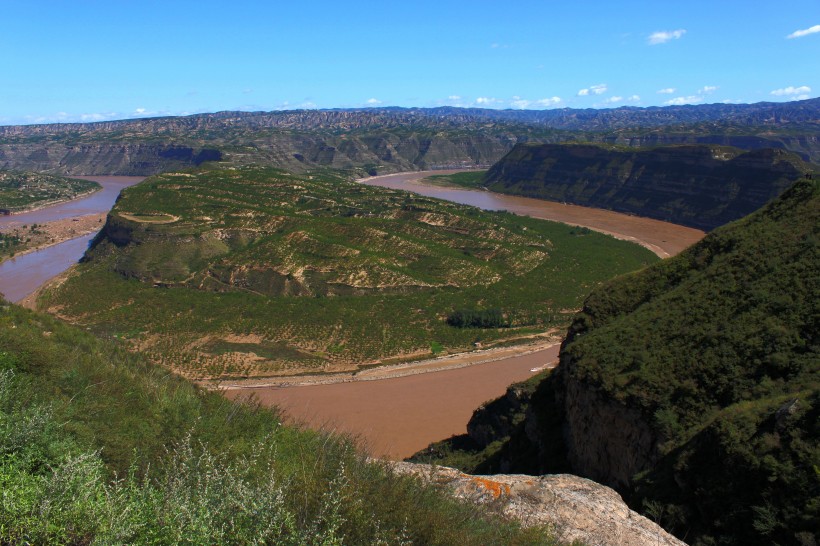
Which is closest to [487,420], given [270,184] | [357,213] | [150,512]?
[150,512]

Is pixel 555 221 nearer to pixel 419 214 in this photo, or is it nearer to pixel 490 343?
pixel 419 214

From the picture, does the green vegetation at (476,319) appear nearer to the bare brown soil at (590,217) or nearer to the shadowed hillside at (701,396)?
the shadowed hillside at (701,396)

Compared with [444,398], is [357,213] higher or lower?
higher

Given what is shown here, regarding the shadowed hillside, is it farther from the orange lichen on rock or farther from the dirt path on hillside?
the dirt path on hillside

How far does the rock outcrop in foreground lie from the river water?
61.2 m

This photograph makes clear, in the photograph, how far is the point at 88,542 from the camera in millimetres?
6883

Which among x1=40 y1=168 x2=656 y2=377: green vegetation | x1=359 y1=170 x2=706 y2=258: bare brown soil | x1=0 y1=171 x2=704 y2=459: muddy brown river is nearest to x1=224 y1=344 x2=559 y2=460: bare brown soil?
x1=0 y1=171 x2=704 y2=459: muddy brown river

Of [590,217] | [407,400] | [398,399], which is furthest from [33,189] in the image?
[407,400]

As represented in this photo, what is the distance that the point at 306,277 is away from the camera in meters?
57.2

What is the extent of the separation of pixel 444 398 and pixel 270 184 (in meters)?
61.6

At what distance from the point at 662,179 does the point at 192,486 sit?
373 feet

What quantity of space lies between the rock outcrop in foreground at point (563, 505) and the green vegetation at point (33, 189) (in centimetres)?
12984

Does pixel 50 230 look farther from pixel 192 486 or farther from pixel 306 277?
pixel 192 486

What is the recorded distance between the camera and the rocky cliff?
90.4 meters
